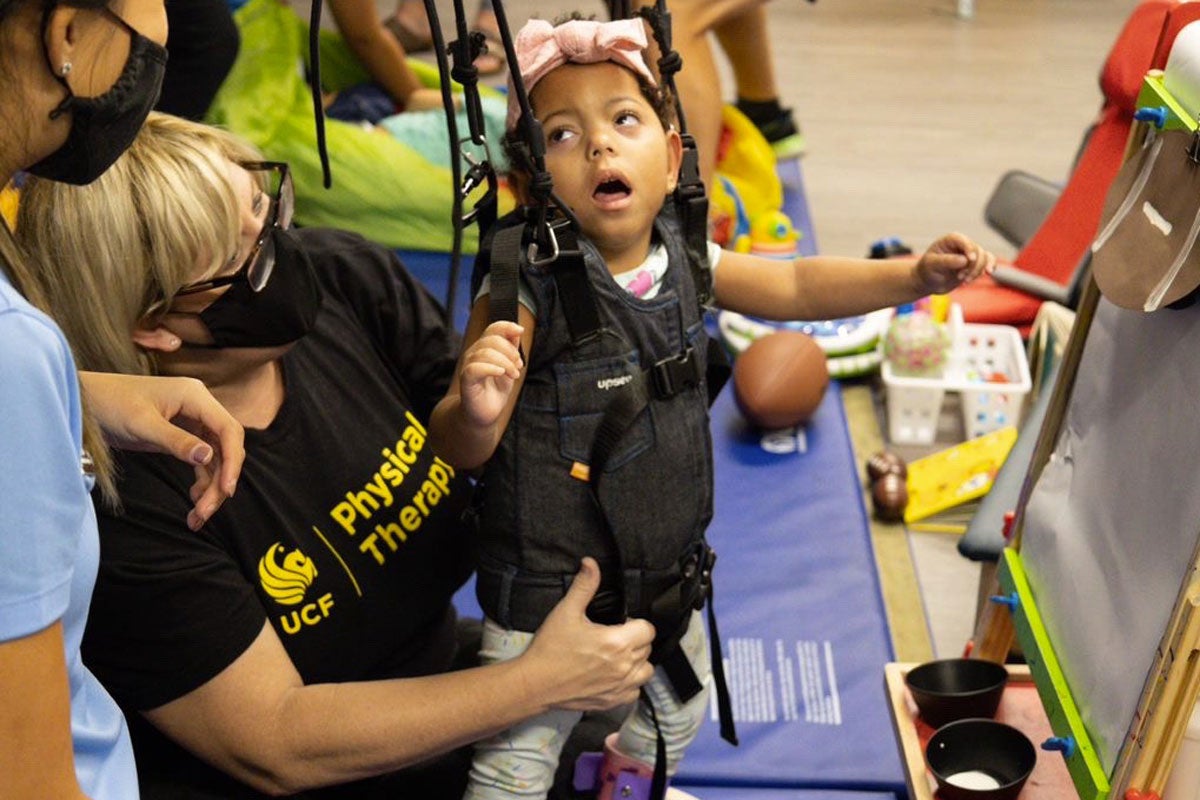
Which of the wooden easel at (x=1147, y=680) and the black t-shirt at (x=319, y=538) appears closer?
the wooden easel at (x=1147, y=680)

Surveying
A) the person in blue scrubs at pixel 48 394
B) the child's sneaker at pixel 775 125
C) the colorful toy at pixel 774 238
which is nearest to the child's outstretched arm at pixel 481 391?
the person in blue scrubs at pixel 48 394

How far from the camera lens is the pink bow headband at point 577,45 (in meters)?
1.46

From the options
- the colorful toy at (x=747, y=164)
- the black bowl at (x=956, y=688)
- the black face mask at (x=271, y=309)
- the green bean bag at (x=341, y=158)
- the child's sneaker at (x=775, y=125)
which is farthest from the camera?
the child's sneaker at (x=775, y=125)

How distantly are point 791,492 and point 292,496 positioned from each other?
1483 mm

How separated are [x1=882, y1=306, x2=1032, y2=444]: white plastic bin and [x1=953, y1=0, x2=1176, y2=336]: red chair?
0.10 m

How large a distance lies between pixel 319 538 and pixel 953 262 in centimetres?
79

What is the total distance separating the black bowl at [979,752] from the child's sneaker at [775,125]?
300 cm

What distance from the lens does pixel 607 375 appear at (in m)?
1.53

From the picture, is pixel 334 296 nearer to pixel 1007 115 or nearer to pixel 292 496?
pixel 292 496

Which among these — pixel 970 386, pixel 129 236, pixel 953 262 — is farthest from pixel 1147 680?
pixel 970 386

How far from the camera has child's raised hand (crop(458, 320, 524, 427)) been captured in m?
1.26

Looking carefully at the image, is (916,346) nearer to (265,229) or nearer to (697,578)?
(697,578)

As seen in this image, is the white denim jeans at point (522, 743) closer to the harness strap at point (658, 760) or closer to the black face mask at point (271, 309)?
the harness strap at point (658, 760)

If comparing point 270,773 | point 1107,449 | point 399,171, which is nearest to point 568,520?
point 270,773
